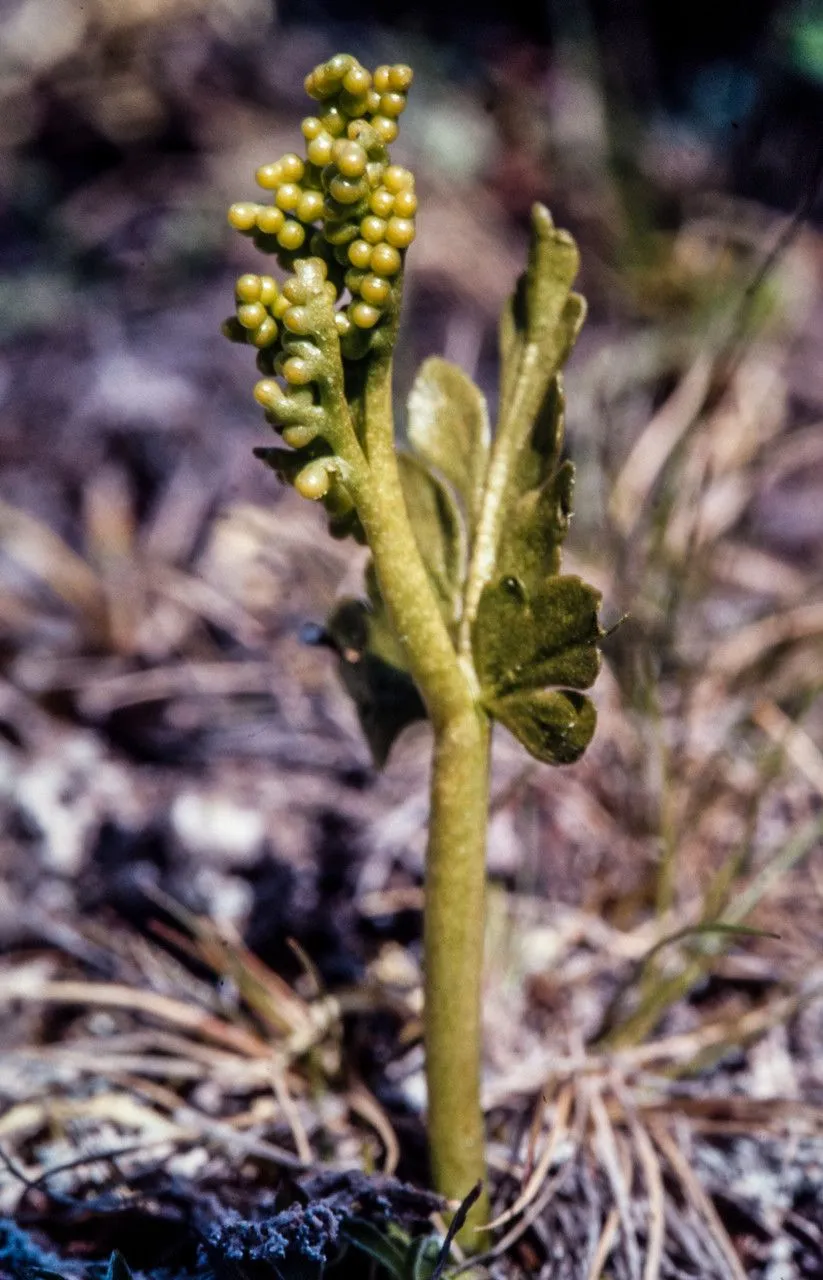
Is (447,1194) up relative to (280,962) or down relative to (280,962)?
up

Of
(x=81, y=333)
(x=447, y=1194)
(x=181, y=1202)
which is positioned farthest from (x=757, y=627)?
(x=81, y=333)

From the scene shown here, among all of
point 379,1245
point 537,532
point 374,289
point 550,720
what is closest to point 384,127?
point 374,289

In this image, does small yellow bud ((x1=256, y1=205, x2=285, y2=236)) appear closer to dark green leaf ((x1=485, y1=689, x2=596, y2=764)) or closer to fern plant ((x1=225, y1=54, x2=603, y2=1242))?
fern plant ((x1=225, y1=54, x2=603, y2=1242))

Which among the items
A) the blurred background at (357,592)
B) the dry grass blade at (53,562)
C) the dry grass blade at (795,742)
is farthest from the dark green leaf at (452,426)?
the dry grass blade at (53,562)

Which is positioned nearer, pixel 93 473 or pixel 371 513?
pixel 371 513

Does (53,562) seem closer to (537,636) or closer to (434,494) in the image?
(434,494)

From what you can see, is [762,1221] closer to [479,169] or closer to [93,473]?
[93,473]

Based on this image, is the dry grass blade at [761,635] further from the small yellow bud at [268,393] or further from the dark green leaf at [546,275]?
the small yellow bud at [268,393]
